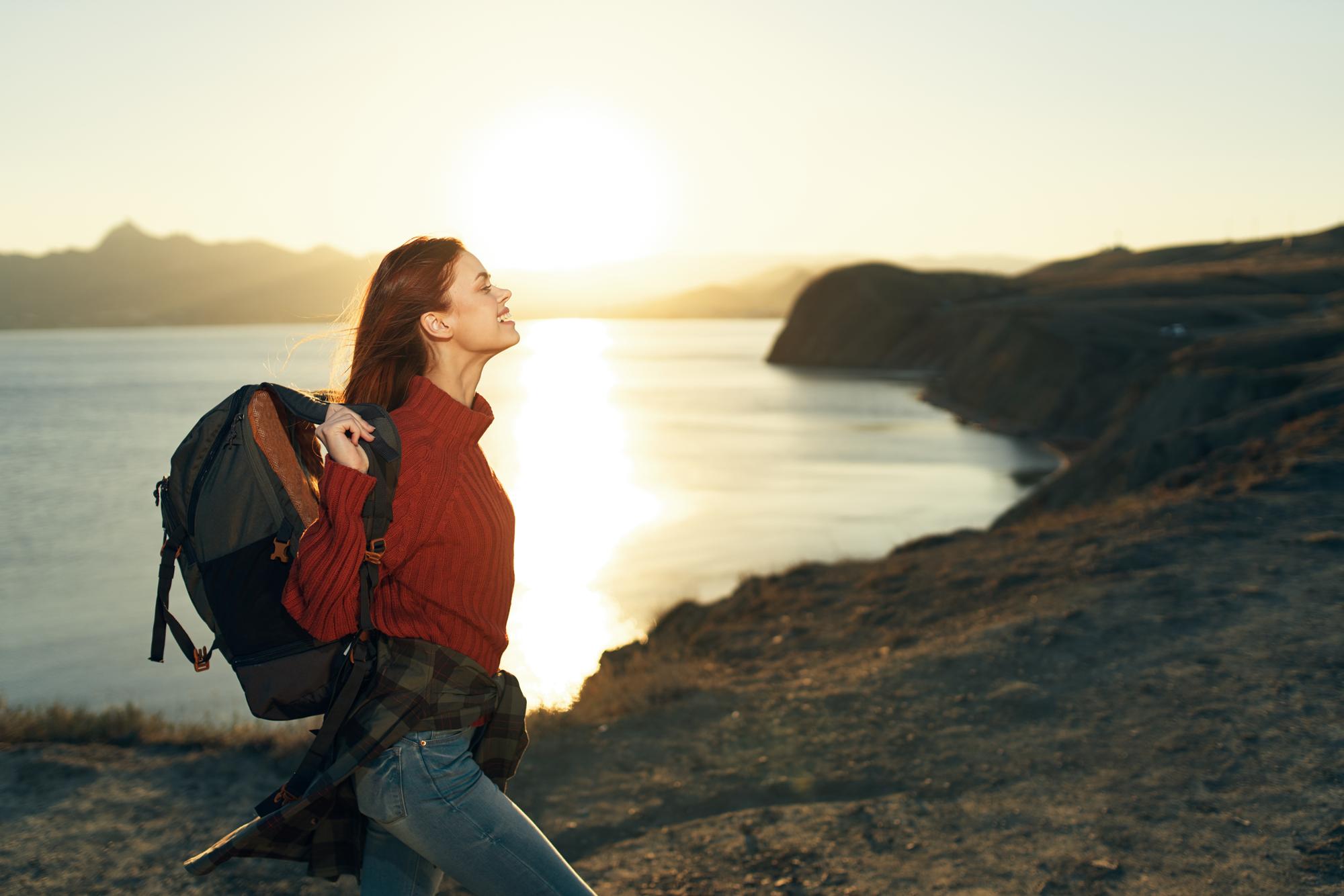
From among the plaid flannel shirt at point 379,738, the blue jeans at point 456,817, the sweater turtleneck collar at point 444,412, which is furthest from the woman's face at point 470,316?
the blue jeans at point 456,817

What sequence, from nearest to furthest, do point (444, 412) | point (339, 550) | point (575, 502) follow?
point (339, 550)
point (444, 412)
point (575, 502)

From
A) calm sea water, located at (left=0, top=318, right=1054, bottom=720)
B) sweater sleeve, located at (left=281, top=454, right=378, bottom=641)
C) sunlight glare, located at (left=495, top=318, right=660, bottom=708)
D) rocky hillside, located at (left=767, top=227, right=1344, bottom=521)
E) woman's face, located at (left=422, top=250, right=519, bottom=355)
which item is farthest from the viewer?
rocky hillside, located at (left=767, top=227, right=1344, bottom=521)

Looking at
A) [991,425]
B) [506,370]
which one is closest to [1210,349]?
[991,425]

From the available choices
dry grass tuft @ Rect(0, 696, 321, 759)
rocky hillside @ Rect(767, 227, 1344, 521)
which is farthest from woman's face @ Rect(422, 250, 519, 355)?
rocky hillside @ Rect(767, 227, 1344, 521)

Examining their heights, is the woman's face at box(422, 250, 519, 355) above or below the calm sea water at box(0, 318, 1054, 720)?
above

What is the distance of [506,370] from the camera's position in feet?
405

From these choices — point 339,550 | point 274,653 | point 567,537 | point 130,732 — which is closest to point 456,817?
point 274,653

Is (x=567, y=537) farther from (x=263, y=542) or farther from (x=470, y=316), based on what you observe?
(x=263, y=542)

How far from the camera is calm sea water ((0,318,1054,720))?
15.9m

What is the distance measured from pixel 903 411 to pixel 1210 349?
27.4m

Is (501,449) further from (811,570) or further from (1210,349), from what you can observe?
(811,570)

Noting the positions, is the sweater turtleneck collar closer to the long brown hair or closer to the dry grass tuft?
the long brown hair

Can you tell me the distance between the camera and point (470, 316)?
2514 mm

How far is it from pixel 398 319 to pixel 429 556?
2.02ft
